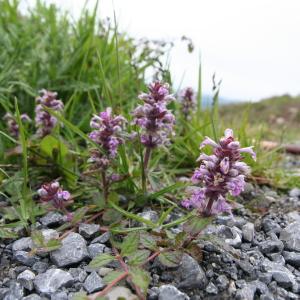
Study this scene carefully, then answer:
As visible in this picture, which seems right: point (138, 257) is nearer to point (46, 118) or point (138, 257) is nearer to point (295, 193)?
point (46, 118)

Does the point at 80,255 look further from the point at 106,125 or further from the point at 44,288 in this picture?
the point at 106,125

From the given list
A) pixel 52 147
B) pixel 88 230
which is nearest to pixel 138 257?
pixel 88 230

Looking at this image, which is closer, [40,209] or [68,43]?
[40,209]

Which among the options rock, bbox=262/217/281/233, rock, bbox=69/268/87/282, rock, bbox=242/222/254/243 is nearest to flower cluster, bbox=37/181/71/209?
rock, bbox=69/268/87/282

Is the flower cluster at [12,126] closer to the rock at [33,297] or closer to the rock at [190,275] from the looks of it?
the rock at [33,297]

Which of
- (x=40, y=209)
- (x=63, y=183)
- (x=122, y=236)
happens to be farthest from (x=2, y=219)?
(x=122, y=236)

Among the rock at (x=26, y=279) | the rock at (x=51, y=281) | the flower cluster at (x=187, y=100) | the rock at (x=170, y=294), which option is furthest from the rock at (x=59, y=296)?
the flower cluster at (x=187, y=100)

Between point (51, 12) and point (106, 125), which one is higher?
point (51, 12)
